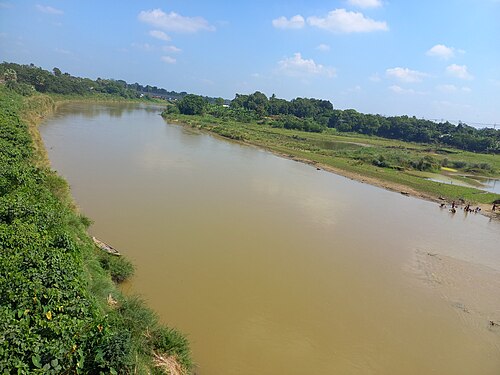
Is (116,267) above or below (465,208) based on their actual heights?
Answer: below

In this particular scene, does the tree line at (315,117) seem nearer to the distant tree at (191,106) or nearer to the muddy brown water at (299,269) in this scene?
the distant tree at (191,106)

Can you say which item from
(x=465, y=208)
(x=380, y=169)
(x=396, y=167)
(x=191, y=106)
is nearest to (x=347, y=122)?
(x=191, y=106)

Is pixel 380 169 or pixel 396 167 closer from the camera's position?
pixel 380 169

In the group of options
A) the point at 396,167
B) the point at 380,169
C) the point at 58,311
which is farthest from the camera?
the point at 396,167

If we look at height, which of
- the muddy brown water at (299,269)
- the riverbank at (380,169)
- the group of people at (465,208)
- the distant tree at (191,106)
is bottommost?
the muddy brown water at (299,269)

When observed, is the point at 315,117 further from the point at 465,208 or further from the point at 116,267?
the point at 116,267

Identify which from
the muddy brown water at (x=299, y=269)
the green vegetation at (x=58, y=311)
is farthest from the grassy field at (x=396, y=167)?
the green vegetation at (x=58, y=311)

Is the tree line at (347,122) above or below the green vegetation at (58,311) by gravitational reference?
above
